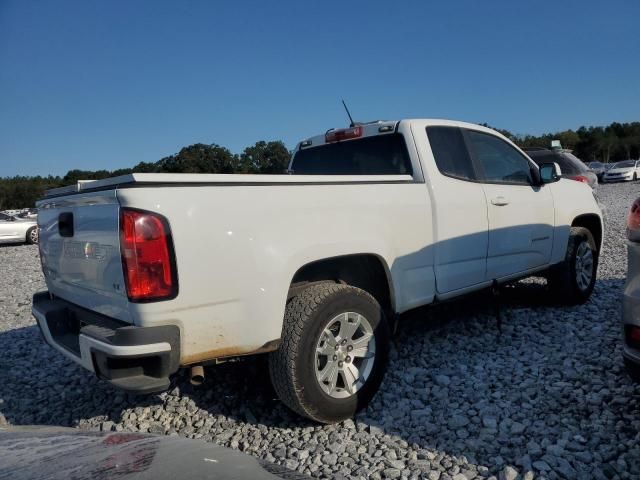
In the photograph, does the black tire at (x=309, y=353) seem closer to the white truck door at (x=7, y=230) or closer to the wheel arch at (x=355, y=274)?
the wheel arch at (x=355, y=274)

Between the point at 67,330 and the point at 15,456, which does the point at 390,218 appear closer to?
the point at 67,330

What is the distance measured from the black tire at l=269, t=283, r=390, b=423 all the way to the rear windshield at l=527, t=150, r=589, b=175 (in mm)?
7469

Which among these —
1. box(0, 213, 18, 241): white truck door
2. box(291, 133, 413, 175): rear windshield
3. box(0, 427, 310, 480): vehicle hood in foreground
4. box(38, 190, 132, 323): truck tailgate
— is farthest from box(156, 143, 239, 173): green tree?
box(0, 427, 310, 480): vehicle hood in foreground

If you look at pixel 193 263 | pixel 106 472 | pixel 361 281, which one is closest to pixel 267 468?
pixel 106 472

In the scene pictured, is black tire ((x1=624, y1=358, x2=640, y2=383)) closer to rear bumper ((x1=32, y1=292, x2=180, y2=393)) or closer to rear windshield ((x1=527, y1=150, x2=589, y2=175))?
rear bumper ((x1=32, y1=292, x2=180, y2=393))

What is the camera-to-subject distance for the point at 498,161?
15.1 feet

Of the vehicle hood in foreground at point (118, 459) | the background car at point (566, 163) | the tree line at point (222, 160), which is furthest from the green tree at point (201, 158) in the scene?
the vehicle hood in foreground at point (118, 459)

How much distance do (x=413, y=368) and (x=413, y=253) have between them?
1.02m

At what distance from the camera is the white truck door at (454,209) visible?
3.74 m

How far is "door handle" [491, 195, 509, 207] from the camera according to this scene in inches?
167

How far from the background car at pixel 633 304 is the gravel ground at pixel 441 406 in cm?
45

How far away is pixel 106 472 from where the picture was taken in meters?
1.44

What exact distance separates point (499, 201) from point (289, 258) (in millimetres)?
2303

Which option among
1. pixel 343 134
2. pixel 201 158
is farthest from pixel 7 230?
pixel 343 134
